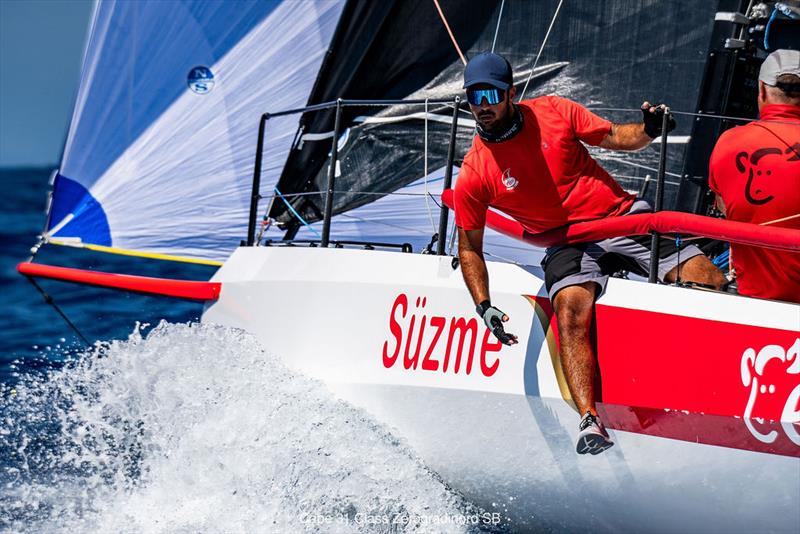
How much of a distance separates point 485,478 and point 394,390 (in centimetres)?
48

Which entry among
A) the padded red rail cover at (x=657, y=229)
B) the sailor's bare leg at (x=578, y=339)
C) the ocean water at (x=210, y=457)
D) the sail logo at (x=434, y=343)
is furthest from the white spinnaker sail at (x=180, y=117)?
the sailor's bare leg at (x=578, y=339)

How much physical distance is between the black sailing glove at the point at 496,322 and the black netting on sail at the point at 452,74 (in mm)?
2075

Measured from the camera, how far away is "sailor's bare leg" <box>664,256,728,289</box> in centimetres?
380

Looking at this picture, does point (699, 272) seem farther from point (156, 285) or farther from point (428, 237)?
point (156, 285)

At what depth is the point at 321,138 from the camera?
575 cm

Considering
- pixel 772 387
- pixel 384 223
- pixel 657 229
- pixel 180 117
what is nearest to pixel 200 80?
pixel 180 117

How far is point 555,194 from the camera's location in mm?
3807

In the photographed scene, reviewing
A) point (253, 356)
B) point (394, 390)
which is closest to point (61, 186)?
point (253, 356)

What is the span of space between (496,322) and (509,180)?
52 cm

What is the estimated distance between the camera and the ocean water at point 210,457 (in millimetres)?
4129

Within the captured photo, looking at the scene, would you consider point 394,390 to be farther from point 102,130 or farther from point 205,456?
point 102,130

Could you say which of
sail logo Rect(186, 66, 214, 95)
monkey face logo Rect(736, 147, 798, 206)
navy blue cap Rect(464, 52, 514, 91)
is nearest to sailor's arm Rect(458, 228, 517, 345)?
navy blue cap Rect(464, 52, 514, 91)

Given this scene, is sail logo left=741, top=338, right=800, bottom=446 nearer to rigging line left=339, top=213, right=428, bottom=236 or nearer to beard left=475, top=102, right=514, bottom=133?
beard left=475, top=102, right=514, bottom=133

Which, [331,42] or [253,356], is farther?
[331,42]
